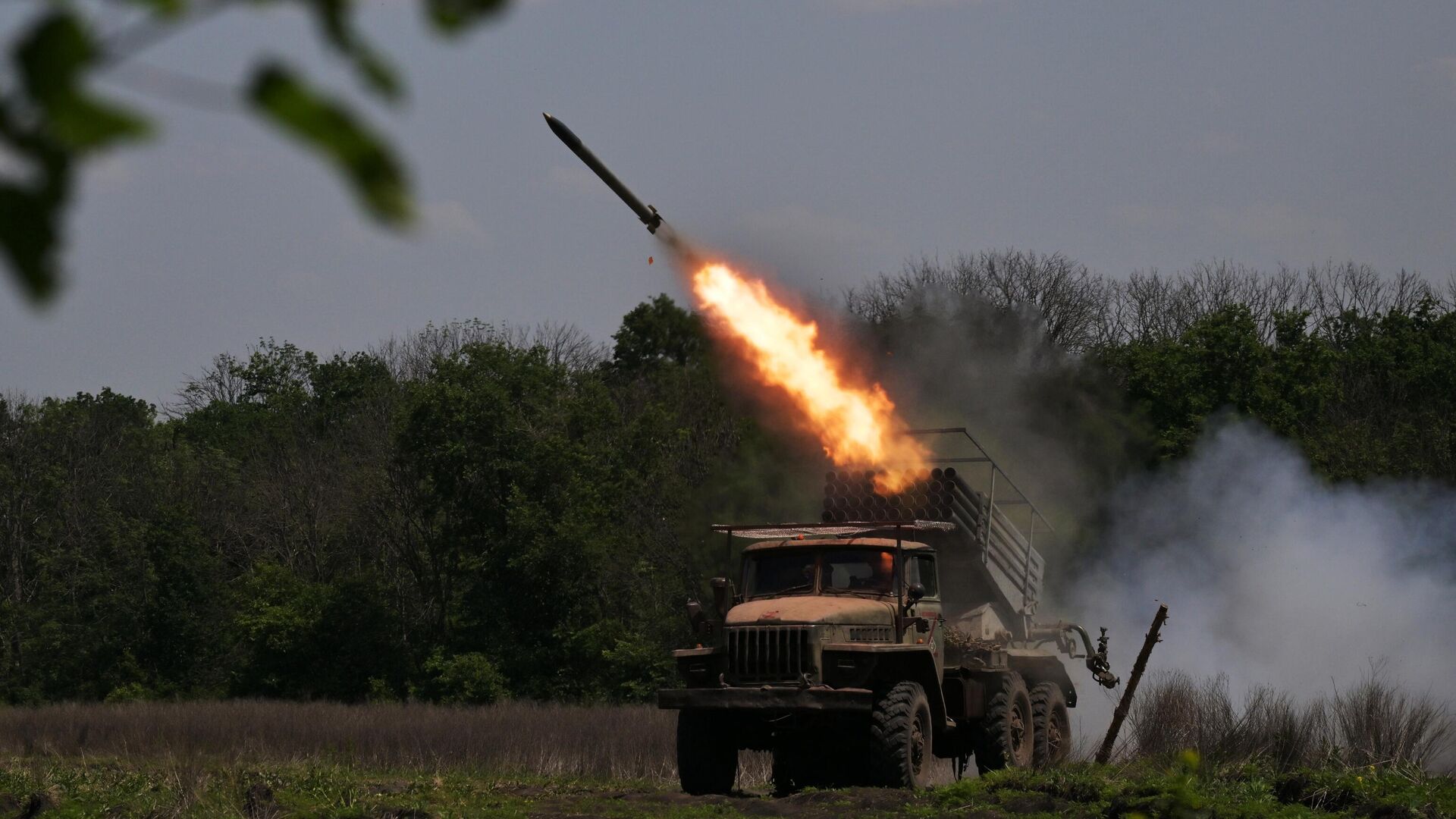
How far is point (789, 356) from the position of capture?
83.5 ft

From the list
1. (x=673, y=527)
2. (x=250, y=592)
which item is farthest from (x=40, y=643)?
(x=673, y=527)

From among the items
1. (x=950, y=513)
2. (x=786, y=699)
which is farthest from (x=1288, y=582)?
(x=786, y=699)

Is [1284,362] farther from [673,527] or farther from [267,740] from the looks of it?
[267,740]

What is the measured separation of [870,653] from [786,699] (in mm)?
1056

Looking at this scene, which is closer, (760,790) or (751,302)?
(760,790)

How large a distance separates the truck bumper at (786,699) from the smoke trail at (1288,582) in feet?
31.1

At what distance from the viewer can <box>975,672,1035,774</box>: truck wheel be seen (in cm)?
1848

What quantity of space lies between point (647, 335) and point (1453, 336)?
1309 inches

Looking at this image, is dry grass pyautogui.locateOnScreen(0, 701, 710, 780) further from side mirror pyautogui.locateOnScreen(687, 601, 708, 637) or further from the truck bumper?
the truck bumper

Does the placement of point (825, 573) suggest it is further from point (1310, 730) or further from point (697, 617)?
point (1310, 730)

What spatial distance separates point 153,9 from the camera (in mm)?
1538

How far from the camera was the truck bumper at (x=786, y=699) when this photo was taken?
16641 mm

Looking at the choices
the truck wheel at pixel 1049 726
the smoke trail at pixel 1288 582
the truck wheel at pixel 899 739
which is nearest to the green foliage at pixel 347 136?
the truck wheel at pixel 899 739

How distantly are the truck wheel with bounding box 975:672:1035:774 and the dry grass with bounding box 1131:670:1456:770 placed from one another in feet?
4.67
